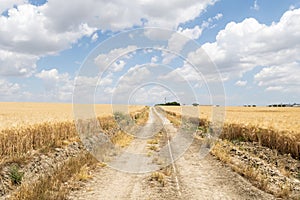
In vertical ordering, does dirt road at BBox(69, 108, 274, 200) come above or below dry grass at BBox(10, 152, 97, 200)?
below

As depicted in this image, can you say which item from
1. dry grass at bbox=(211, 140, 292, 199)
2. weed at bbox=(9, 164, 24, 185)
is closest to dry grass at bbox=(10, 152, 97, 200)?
weed at bbox=(9, 164, 24, 185)

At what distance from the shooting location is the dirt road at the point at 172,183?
9.56 metres

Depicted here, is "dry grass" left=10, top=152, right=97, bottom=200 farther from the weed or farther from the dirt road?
the weed

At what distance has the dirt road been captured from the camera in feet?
31.4

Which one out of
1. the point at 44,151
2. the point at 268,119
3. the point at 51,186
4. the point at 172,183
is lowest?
the point at 172,183

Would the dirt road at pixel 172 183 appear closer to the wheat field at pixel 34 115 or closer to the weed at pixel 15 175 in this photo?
the weed at pixel 15 175

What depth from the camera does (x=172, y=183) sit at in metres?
11.0

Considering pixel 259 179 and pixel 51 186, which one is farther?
pixel 259 179

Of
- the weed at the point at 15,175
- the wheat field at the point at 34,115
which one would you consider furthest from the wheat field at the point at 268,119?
the weed at the point at 15,175

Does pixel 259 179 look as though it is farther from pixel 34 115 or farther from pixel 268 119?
pixel 34 115

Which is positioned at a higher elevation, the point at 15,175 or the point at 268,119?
the point at 268,119

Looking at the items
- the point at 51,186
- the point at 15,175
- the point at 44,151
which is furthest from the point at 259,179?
the point at 44,151

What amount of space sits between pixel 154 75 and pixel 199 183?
1941 cm

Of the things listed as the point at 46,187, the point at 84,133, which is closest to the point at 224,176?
the point at 46,187
